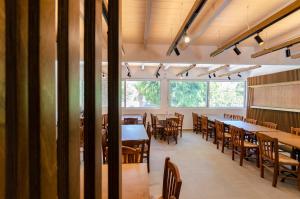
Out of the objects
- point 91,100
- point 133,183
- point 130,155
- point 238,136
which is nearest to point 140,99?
point 238,136

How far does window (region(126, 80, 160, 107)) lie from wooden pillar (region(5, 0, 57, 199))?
27.2 ft

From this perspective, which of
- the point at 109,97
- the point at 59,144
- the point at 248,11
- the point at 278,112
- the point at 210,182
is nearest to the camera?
the point at 59,144

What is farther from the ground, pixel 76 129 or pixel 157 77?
pixel 157 77

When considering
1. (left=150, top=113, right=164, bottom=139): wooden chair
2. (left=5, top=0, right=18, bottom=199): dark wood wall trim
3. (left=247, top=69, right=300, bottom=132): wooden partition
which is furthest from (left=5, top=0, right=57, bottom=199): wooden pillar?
(left=247, top=69, right=300, bottom=132): wooden partition

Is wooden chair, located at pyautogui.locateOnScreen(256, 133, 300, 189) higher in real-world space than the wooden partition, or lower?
lower

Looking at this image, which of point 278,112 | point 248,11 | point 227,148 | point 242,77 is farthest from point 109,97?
point 242,77

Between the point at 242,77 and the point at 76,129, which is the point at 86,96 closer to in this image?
the point at 76,129

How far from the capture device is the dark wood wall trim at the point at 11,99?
363mm

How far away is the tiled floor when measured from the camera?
10.5 ft

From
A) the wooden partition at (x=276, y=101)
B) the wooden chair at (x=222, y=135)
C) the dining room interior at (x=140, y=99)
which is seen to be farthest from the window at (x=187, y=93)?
the wooden chair at (x=222, y=135)

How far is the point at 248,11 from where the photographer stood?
10.6 ft

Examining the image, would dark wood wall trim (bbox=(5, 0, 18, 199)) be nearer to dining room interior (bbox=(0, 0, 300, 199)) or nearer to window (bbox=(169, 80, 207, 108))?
dining room interior (bbox=(0, 0, 300, 199))

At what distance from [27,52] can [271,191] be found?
3.91 meters

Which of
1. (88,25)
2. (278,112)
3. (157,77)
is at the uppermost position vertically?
(157,77)
